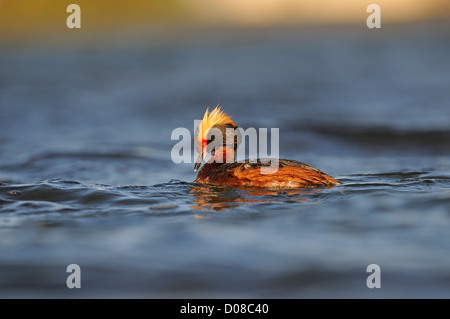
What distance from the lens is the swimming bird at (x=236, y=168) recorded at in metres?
8.82

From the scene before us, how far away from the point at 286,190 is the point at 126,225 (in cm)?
230

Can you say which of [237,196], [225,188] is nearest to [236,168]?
[225,188]

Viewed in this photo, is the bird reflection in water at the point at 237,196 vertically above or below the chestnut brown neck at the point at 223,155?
below

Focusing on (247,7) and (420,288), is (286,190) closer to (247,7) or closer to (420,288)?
(420,288)

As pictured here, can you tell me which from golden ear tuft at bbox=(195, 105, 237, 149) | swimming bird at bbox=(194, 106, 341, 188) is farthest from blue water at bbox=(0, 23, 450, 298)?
golden ear tuft at bbox=(195, 105, 237, 149)

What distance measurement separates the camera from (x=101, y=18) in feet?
79.7

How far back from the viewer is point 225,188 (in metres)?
9.12

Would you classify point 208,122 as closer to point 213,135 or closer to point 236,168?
point 213,135

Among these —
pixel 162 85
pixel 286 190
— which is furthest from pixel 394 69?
pixel 286 190

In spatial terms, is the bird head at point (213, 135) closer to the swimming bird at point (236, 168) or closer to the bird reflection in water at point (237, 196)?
the swimming bird at point (236, 168)

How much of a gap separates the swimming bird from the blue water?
192 millimetres

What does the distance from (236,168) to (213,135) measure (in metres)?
0.82

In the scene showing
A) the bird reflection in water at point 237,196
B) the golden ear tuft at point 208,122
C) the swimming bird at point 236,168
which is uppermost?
the golden ear tuft at point 208,122

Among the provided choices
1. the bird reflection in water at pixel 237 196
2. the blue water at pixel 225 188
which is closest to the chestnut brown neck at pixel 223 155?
the blue water at pixel 225 188
